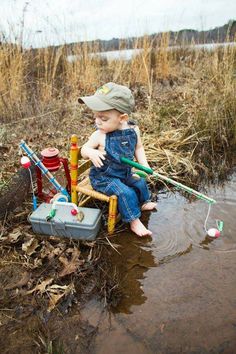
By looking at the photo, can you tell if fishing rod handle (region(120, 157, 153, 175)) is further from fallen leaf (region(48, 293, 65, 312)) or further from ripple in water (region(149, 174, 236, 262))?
fallen leaf (region(48, 293, 65, 312))

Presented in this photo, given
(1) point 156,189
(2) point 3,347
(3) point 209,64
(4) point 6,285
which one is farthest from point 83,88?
(2) point 3,347

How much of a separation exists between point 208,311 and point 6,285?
4.02 ft

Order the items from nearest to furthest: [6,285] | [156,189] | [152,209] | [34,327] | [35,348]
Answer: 1. [35,348]
2. [34,327]
3. [6,285]
4. [152,209]
5. [156,189]

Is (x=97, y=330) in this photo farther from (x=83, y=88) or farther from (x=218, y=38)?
(x=218, y=38)

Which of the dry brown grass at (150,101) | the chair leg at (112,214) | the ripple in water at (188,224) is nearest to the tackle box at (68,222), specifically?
the chair leg at (112,214)


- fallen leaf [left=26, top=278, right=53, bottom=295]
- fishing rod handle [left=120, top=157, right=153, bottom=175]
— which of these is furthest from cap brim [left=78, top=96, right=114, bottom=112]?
fallen leaf [left=26, top=278, right=53, bottom=295]

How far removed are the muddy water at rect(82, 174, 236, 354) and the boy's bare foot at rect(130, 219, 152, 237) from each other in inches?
1.9

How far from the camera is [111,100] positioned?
7.80 ft

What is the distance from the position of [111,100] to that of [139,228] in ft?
3.23

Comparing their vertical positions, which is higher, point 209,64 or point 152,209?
point 209,64

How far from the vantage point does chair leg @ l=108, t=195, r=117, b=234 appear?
8.20ft

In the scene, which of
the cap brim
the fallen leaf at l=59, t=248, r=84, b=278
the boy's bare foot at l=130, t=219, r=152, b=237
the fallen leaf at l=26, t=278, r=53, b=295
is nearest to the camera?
the fallen leaf at l=26, t=278, r=53, b=295

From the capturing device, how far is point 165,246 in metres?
2.48

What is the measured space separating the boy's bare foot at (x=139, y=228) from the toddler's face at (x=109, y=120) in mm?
735
